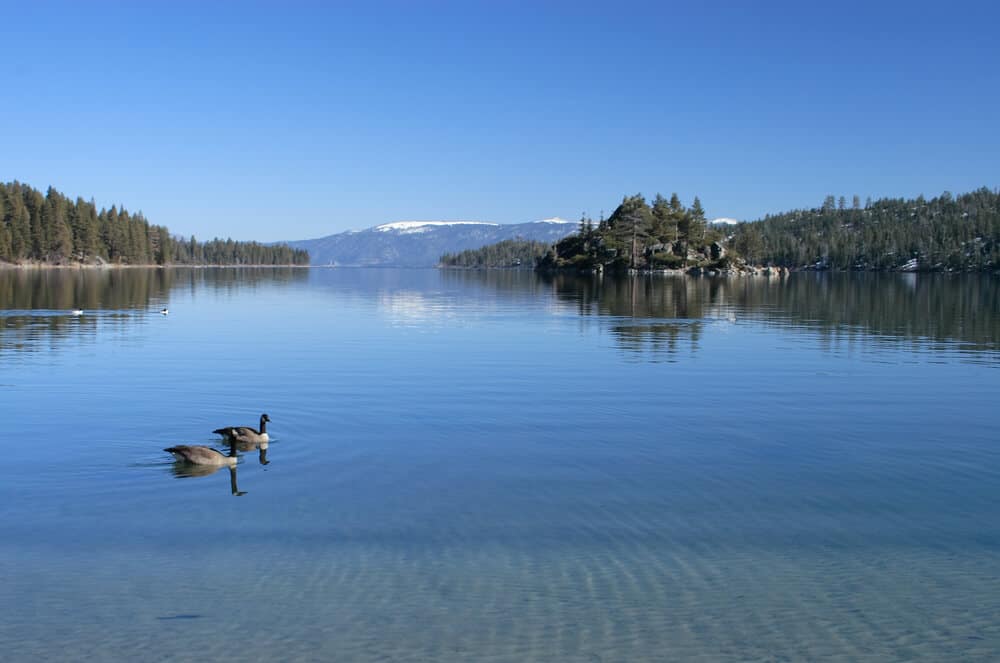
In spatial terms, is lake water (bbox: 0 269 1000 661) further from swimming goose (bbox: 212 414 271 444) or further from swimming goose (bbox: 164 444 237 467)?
swimming goose (bbox: 212 414 271 444)

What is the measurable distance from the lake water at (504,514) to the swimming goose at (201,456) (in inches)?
14.5

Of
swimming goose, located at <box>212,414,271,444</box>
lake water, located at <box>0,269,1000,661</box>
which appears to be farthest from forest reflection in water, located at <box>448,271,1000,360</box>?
swimming goose, located at <box>212,414,271,444</box>

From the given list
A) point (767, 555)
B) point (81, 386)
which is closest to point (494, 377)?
Result: point (81, 386)

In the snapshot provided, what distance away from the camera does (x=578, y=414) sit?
979 inches

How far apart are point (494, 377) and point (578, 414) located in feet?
25.5

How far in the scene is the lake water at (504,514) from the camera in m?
10.4

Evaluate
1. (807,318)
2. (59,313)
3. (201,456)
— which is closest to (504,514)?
(201,456)

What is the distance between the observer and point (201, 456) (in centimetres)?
1798

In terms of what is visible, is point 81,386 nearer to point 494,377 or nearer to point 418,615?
point 494,377

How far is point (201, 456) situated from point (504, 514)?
24.3 feet

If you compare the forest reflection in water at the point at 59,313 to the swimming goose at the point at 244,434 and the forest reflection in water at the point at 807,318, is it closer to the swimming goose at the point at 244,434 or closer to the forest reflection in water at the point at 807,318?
the swimming goose at the point at 244,434

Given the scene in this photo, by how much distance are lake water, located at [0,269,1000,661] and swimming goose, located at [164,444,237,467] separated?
14.5 inches

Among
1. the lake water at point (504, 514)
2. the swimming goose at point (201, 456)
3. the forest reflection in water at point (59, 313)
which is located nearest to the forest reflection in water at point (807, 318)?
the lake water at point (504, 514)

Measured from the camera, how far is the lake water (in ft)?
34.0
